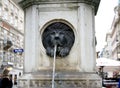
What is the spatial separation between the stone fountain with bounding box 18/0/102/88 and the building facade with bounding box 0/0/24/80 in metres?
52.9

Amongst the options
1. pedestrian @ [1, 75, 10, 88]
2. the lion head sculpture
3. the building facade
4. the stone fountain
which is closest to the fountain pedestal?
the stone fountain

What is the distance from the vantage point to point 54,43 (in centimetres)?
1000

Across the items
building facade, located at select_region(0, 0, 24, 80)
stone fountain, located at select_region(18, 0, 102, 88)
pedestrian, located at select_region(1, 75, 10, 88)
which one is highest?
building facade, located at select_region(0, 0, 24, 80)

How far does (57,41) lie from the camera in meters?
9.99

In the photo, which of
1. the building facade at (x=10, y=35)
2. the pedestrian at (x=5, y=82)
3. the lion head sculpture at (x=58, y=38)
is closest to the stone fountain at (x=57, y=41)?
the lion head sculpture at (x=58, y=38)

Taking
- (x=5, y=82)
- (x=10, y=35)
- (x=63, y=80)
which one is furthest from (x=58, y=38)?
(x=10, y=35)

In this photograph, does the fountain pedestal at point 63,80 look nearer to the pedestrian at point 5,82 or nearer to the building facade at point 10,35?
the pedestrian at point 5,82

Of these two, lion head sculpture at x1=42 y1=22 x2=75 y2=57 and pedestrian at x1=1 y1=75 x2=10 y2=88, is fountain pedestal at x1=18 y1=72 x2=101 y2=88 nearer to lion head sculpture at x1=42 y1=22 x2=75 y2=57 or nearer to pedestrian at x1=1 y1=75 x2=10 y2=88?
lion head sculpture at x1=42 y1=22 x2=75 y2=57

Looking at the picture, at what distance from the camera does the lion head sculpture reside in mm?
9965

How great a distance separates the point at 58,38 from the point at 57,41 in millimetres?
83

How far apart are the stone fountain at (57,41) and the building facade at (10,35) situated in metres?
52.9

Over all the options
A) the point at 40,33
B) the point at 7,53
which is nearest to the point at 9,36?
the point at 7,53

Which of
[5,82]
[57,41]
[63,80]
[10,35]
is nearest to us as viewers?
[5,82]

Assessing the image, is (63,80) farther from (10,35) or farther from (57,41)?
(10,35)
